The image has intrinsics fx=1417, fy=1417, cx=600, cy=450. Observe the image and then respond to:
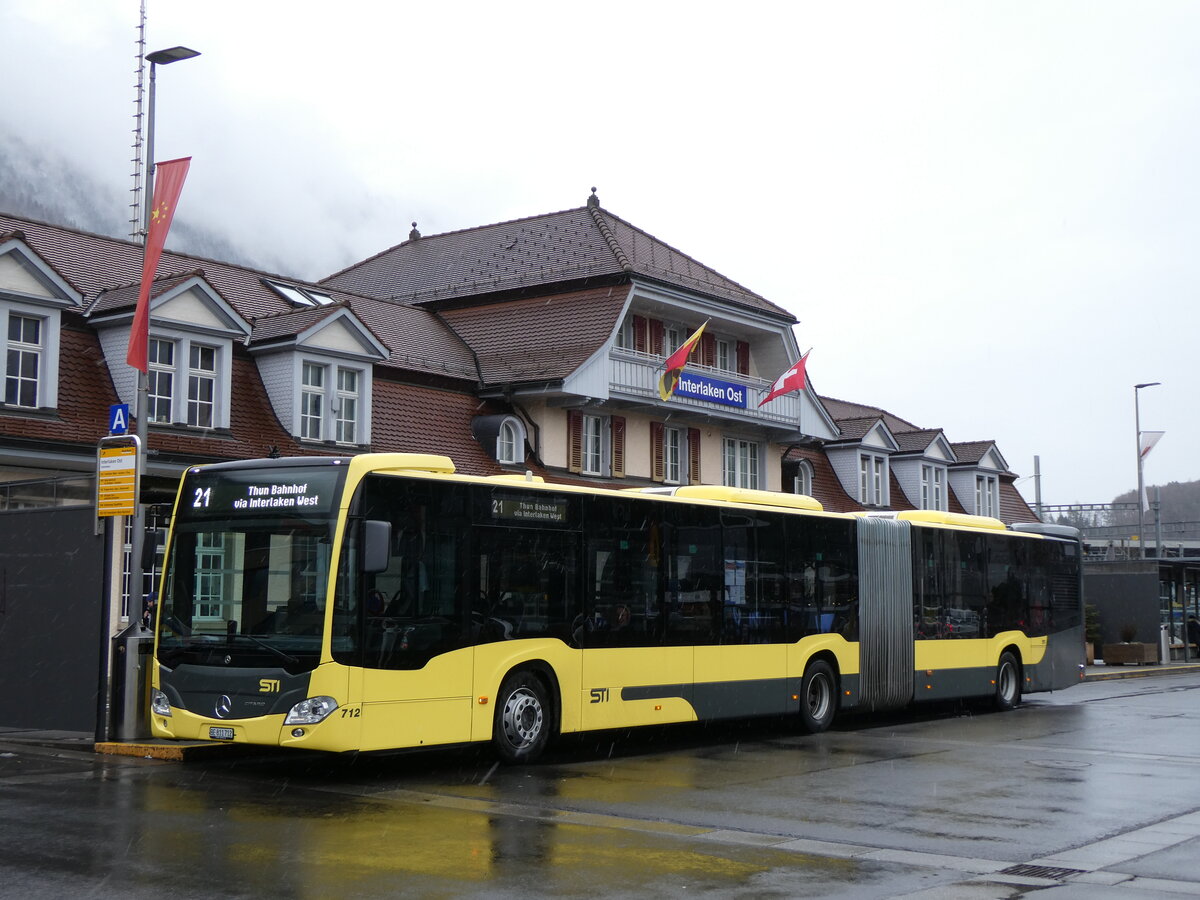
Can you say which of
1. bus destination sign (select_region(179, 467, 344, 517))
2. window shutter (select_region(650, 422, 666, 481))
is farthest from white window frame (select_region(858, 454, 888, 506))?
bus destination sign (select_region(179, 467, 344, 517))

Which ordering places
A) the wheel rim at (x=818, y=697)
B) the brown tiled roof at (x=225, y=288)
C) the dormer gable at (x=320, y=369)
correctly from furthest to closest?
the dormer gable at (x=320, y=369) < the brown tiled roof at (x=225, y=288) < the wheel rim at (x=818, y=697)

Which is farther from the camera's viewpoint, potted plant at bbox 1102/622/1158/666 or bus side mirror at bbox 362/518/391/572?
potted plant at bbox 1102/622/1158/666

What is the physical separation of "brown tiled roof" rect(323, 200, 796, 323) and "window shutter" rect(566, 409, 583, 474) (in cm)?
355

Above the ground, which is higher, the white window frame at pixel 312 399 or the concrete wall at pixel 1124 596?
the white window frame at pixel 312 399

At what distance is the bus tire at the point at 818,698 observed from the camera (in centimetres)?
1933

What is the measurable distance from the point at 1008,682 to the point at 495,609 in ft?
42.7

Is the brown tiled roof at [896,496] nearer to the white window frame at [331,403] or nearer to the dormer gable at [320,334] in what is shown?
the white window frame at [331,403]

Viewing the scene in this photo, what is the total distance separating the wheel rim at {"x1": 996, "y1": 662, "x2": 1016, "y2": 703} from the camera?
954 inches

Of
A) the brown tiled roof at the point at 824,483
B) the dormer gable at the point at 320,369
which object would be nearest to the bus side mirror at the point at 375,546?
the dormer gable at the point at 320,369

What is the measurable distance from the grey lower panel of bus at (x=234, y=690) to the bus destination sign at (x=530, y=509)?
2950mm

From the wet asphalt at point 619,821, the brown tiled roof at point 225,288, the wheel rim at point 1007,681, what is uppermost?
the brown tiled roof at point 225,288

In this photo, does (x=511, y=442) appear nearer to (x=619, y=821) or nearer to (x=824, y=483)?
(x=824, y=483)

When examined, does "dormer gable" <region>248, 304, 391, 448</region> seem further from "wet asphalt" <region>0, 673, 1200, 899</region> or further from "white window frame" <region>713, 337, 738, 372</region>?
"white window frame" <region>713, 337, 738, 372</region>

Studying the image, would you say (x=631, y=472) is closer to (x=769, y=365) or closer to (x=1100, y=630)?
(x=769, y=365)
